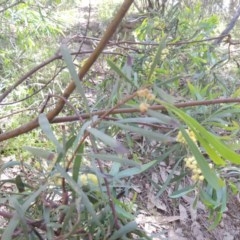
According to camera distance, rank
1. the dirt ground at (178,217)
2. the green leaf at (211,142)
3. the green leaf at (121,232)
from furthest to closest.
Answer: the dirt ground at (178,217) < the green leaf at (121,232) < the green leaf at (211,142)

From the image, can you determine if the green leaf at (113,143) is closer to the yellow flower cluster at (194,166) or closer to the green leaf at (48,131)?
the green leaf at (48,131)

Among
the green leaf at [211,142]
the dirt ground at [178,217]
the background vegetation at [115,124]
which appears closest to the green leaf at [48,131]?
the background vegetation at [115,124]

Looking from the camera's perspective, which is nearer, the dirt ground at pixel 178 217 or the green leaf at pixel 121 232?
the green leaf at pixel 121 232

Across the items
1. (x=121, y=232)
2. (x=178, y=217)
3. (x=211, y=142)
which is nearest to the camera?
(x=211, y=142)

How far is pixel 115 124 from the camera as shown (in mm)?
447

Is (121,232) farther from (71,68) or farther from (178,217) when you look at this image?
(178,217)

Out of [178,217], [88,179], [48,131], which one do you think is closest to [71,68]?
[48,131]

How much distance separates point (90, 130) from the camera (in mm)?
419

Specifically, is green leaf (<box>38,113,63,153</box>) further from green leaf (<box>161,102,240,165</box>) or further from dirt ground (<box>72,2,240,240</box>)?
dirt ground (<box>72,2,240,240</box>)

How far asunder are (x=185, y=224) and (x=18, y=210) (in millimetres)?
1290

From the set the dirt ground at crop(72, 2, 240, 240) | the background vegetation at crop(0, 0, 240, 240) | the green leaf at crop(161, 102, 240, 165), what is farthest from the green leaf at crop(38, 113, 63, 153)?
the dirt ground at crop(72, 2, 240, 240)

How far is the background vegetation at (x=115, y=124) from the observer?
0.46 metres

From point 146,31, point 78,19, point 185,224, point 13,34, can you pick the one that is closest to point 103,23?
point 78,19

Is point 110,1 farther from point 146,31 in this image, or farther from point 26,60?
point 146,31
